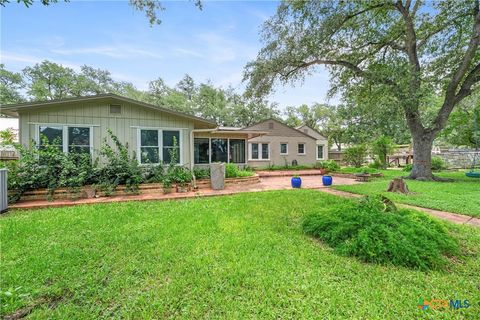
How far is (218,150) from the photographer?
556 inches

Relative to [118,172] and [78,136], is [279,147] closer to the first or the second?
[118,172]

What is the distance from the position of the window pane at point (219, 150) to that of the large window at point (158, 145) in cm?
480

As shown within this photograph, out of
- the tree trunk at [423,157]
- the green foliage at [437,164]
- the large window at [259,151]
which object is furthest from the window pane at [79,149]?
the green foliage at [437,164]

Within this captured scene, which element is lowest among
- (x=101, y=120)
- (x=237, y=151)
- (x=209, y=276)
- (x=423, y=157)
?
(x=209, y=276)

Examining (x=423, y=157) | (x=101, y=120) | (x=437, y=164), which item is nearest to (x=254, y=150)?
(x=423, y=157)

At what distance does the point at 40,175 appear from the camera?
6.66 metres

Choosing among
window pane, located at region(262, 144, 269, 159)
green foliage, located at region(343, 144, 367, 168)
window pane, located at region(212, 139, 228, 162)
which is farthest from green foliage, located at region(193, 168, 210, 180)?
green foliage, located at region(343, 144, 367, 168)

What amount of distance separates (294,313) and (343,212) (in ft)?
7.90

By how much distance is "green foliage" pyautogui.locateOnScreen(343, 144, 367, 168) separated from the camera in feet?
61.2

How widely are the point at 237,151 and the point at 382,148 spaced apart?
479 inches

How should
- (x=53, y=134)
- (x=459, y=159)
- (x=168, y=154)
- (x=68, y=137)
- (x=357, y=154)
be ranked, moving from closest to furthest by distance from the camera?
(x=53, y=134)
(x=68, y=137)
(x=168, y=154)
(x=459, y=159)
(x=357, y=154)

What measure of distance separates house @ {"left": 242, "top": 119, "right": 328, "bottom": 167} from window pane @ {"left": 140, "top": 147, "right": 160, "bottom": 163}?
29.9ft

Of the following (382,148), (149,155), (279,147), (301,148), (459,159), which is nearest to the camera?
(149,155)

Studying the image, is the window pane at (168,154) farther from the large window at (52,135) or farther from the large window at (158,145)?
the large window at (52,135)
